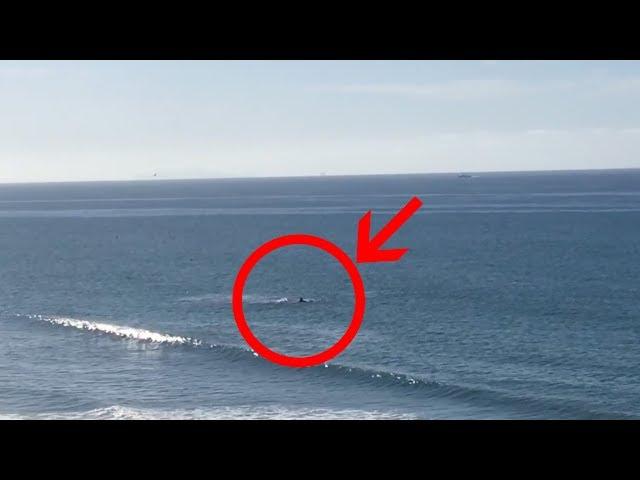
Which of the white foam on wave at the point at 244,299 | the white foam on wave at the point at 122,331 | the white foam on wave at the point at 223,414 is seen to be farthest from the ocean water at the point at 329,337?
the white foam on wave at the point at 244,299

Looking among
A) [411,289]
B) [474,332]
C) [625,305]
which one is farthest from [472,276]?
[474,332]

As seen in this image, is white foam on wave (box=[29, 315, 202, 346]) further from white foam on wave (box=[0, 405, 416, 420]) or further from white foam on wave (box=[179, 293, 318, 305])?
white foam on wave (box=[0, 405, 416, 420])

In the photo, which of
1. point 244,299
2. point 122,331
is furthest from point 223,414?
point 244,299

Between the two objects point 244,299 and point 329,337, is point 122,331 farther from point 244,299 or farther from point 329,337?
point 329,337

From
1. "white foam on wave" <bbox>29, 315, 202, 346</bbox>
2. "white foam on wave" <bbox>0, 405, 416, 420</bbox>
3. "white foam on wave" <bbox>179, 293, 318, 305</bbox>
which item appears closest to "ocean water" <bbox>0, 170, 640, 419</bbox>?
"white foam on wave" <bbox>0, 405, 416, 420</bbox>

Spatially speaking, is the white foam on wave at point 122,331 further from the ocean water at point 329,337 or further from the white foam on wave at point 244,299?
the white foam on wave at point 244,299
